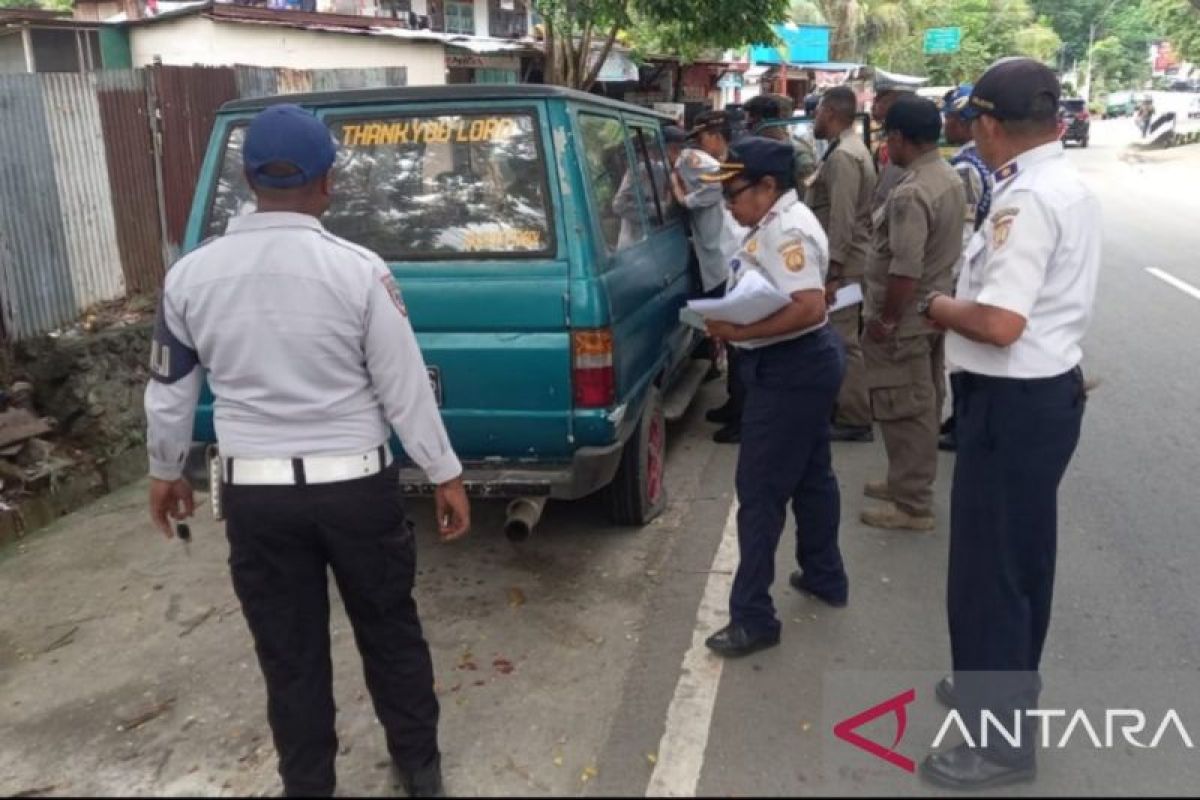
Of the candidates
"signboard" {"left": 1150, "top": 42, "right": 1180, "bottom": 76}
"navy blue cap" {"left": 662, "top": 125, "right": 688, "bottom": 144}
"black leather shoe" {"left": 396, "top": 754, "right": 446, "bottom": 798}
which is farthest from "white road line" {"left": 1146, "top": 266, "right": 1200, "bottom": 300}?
"signboard" {"left": 1150, "top": 42, "right": 1180, "bottom": 76}

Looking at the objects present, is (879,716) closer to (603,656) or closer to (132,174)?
(603,656)

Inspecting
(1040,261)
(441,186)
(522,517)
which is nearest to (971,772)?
(1040,261)

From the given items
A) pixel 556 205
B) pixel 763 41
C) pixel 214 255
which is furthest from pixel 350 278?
pixel 763 41

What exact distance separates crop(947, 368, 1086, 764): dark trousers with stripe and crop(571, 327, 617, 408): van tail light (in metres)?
1.29

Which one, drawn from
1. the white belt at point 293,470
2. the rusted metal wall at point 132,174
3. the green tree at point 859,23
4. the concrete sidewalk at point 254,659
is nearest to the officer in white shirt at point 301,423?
the white belt at point 293,470

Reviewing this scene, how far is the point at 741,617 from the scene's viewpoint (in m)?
3.35

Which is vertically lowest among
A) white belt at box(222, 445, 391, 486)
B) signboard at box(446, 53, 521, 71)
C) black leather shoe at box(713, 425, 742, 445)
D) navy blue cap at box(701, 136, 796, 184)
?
black leather shoe at box(713, 425, 742, 445)

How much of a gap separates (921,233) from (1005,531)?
189 centimetres

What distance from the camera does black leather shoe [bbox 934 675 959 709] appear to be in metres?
2.99

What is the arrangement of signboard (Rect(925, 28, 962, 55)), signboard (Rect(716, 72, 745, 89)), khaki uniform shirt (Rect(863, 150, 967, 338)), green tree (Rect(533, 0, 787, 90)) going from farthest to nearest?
signboard (Rect(925, 28, 962, 55))
signboard (Rect(716, 72, 745, 89))
green tree (Rect(533, 0, 787, 90))
khaki uniform shirt (Rect(863, 150, 967, 338))

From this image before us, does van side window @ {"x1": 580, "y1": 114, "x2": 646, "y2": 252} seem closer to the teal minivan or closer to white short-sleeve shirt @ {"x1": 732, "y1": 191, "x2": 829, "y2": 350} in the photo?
the teal minivan

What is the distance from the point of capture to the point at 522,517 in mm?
3619

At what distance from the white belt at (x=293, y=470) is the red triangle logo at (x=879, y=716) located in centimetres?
164

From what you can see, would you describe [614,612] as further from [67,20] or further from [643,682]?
[67,20]
